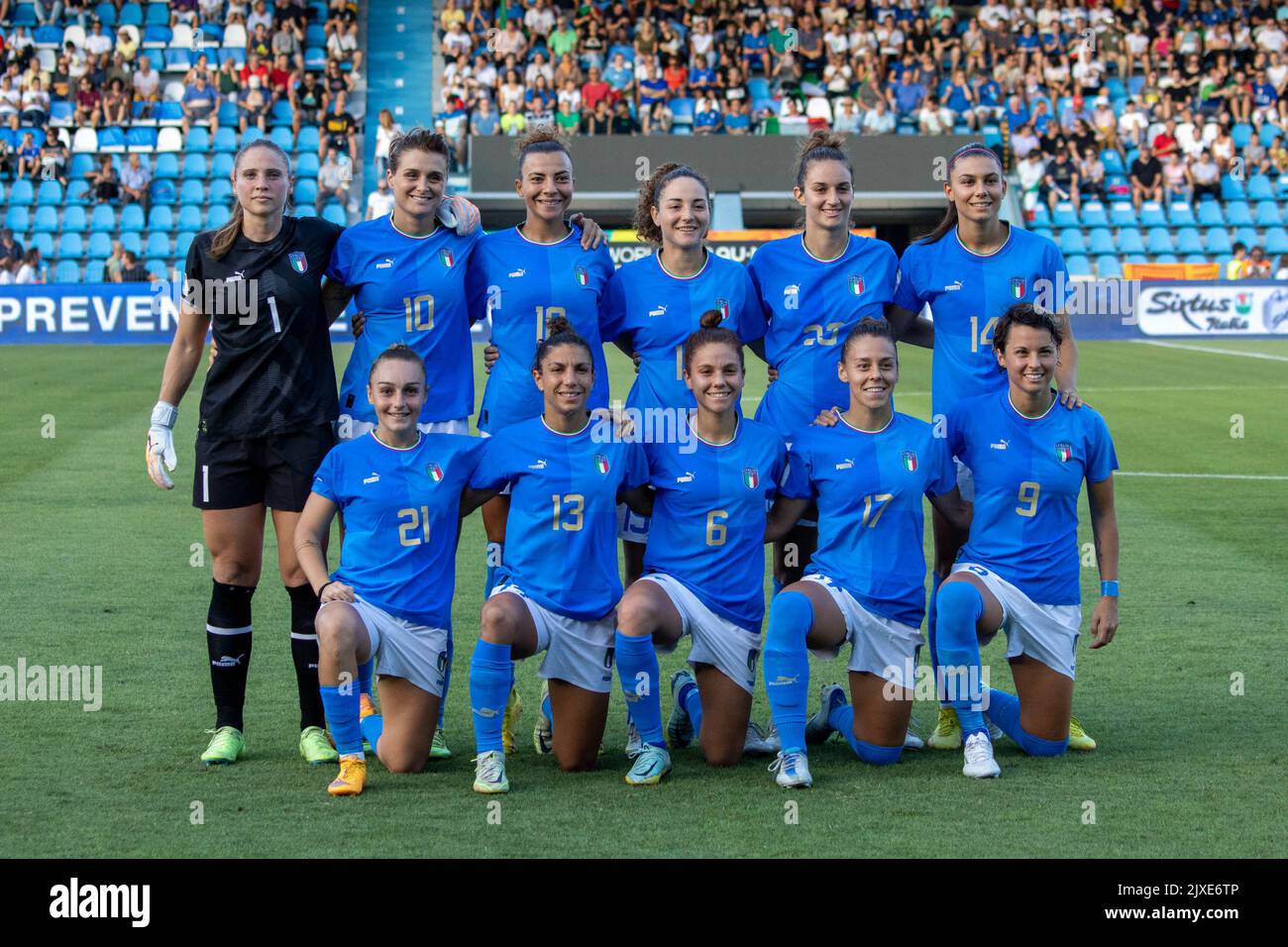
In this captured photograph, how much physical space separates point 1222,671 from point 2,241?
2171 centimetres

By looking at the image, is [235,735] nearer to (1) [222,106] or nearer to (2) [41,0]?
(1) [222,106]

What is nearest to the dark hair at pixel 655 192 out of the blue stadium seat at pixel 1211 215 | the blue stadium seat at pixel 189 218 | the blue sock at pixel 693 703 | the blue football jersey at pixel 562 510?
the blue football jersey at pixel 562 510

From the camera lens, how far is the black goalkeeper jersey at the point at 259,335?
5.28 metres

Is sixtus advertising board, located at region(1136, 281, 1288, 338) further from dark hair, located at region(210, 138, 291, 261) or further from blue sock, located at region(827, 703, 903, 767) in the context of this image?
dark hair, located at region(210, 138, 291, 261)

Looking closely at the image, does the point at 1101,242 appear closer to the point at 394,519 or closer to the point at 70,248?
the point at 70,248

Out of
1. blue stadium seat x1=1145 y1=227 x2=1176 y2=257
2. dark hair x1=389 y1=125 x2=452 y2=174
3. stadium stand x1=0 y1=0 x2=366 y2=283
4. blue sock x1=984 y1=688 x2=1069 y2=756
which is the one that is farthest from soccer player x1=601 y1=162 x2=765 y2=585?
blue stadium seat x1=1145 y1=227 x2=1176 y2=257

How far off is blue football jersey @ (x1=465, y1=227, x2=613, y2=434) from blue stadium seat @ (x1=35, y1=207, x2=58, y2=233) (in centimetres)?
2208

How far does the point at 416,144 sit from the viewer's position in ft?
17.9

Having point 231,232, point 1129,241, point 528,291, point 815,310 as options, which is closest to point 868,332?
point 815,310

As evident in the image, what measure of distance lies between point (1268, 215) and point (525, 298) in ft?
82.5

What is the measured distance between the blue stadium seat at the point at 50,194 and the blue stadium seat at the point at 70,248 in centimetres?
84

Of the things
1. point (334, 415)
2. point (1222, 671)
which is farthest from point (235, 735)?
point (1222, 671)

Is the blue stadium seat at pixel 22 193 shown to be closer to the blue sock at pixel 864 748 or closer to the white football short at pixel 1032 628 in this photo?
the blue sock at pixel 864 748

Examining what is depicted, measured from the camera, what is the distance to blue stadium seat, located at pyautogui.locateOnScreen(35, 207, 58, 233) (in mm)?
25734
